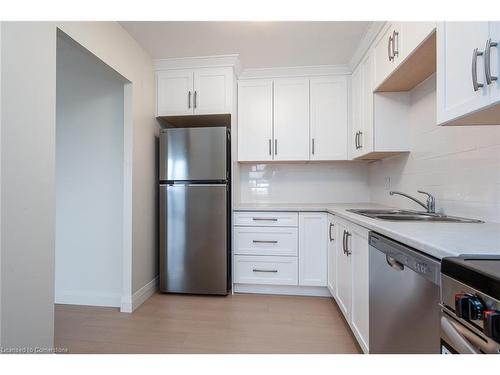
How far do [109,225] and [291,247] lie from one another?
68.4 inches

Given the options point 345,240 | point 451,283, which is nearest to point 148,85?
point 345,240

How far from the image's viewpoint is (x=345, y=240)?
185cm

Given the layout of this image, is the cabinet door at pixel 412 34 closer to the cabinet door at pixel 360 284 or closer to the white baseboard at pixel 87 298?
the cabinet door at pixel 360 284

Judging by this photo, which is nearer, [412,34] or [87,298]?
[412,34]

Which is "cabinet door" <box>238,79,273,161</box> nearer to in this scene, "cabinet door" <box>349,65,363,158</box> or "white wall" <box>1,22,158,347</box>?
"cabinet door" <box>349,65,363,158</box>

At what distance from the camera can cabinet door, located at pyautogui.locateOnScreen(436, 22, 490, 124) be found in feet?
3.08

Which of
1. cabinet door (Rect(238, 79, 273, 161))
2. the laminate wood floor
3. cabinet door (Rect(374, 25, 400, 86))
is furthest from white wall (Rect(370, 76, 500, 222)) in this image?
cabinet door (Rect(238, 79, 273, 161))

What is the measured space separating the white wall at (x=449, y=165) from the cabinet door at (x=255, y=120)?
51.5 inches

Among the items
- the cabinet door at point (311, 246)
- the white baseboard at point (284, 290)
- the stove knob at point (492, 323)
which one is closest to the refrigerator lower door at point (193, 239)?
the white baseboard at point (284, 290)

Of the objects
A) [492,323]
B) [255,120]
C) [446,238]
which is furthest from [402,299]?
[255,120]

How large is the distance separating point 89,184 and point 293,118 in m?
2.17

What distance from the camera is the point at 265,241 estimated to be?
2.49 meters

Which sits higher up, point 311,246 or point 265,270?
point 311,246

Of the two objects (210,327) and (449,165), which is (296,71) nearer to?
(449,165)
